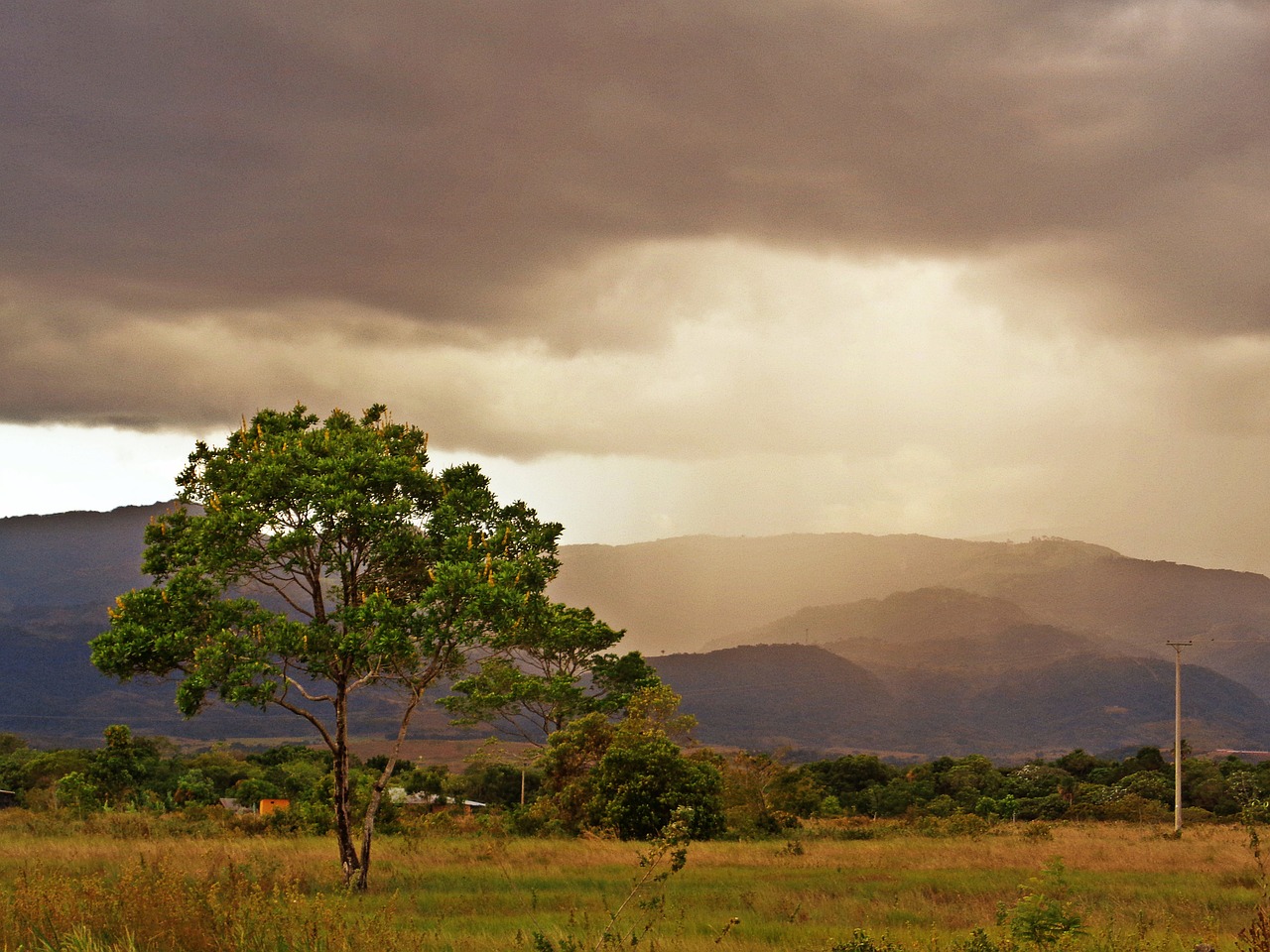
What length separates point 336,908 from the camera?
14492 mm

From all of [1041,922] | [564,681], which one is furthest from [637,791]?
[1041,922]

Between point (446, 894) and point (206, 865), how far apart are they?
195 inches

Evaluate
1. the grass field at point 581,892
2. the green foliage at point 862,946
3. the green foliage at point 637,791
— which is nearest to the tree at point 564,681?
the green foliage at point 637,791

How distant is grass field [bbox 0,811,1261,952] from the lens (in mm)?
13938

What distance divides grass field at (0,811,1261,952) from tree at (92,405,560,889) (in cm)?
400

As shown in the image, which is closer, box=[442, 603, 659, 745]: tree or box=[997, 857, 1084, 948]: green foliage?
box=[997, 857, 1084, 948]: green foliage

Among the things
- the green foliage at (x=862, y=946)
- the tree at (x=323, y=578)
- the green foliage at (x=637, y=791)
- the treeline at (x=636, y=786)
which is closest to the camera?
the green foliage at (x=862, y=946)

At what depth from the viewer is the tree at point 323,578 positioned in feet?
79.9

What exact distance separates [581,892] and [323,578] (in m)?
9.62

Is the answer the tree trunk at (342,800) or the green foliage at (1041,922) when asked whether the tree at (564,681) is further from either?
the green foliage at (1041,922)

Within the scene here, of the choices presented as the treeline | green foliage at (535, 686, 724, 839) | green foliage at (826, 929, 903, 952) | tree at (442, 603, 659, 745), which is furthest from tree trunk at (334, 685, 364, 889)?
tree at (442, 603, 659, 745)

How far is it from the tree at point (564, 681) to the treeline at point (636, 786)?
134 inches

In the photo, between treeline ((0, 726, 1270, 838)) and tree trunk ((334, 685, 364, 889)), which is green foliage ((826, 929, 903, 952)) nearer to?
treeline ((0, 726, 1270, 838))

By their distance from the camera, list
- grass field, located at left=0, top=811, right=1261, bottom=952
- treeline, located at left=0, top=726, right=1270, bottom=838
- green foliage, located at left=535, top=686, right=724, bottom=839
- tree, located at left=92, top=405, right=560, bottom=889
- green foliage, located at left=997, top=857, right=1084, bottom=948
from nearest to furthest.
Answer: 1. grass field, located at left=0, top=811, right=1261, bottom=952
2. green foliage, located at left=997, top=857, right=1084, bottom=948
3. tree, located at left=92, top=405, right=560, bottom=889
4. green foliage, located at left=535, top=686, right=724, bottom=839
5. treeline, located at left=0, top=726, right=1270, bottom=838
